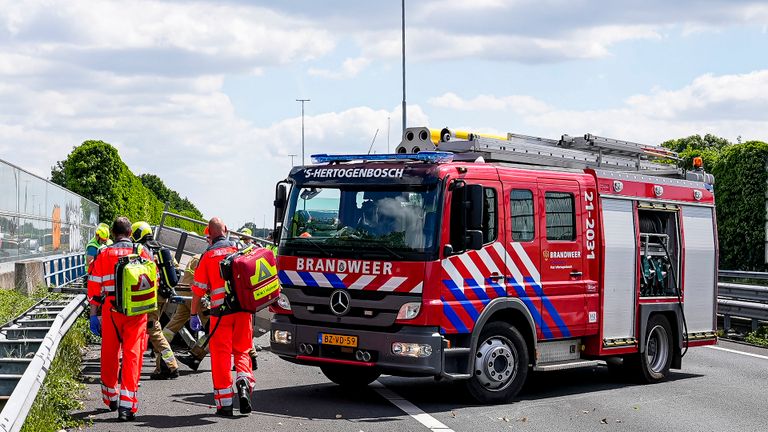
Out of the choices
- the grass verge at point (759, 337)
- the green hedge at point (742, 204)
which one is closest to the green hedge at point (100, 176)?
the green hedge at point (742, 204)

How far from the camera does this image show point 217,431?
973 centimetres

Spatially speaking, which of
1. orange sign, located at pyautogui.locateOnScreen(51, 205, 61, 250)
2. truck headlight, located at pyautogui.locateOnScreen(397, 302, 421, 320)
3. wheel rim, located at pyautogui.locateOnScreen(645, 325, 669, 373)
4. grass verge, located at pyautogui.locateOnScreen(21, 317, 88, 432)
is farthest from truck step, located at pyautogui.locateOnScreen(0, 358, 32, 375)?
orange sign, located at pyautogui.locateOnScreen(51, 205, 61, 250)

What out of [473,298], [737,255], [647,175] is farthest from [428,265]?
[737,255]

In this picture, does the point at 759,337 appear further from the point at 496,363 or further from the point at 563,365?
the point at 496,363

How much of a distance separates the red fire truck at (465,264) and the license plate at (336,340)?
1 cm

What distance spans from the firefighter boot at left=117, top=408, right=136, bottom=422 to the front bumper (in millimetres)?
2148

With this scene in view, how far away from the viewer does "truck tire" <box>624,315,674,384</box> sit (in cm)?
1435

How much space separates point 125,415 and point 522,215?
4631 mm

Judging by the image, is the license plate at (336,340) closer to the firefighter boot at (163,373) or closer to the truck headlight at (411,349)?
the truck headlight at (411,349)

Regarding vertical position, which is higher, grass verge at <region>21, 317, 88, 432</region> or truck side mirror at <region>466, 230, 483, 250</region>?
truck side mirror at <region>466, 230, 483, 250</region>

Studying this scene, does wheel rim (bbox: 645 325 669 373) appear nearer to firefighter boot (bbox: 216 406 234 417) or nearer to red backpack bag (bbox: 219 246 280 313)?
red backpack bag (bbox: 219 246 280 313)

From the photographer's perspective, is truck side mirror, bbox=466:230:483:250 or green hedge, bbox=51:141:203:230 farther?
green hedge, bbox=51:141:203:230

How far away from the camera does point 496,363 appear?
11.8 metres

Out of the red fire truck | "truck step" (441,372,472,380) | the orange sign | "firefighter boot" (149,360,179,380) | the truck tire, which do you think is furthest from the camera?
the orange sign
